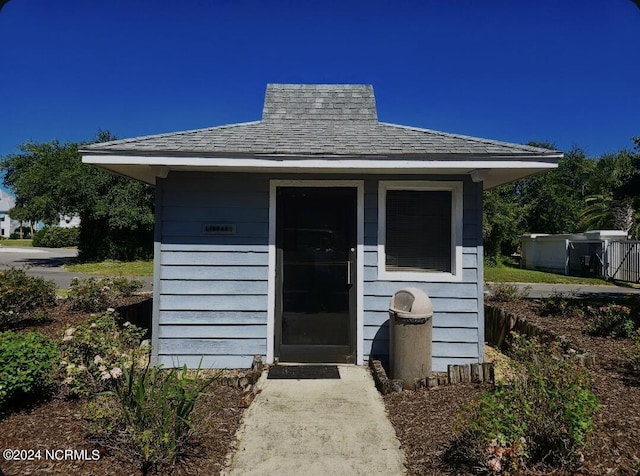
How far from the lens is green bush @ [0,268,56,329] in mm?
6133

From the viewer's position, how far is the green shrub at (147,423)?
2.62 m

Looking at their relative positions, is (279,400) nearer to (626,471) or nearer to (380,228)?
(380,228)

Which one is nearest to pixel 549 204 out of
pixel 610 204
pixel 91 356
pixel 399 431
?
pixel 610 204

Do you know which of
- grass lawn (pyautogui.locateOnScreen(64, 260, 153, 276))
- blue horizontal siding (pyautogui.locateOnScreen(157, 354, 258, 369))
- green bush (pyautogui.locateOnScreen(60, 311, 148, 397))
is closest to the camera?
green bush (pyautogui.locateOnScreen(60, 311, 148, 397))

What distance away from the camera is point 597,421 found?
3.15 metres

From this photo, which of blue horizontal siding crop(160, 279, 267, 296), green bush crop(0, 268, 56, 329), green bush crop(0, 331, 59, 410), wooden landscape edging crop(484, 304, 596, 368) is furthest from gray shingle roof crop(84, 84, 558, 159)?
green bush crop(0, 268, 56, 329)

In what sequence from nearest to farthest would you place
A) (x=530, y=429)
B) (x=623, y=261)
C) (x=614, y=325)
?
1. (x=530, y=429)
2. (x=614, y=325)
3. (x=623, y=261)

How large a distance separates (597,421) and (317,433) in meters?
2.22

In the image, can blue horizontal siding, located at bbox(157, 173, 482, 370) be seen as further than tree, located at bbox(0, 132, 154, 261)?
No

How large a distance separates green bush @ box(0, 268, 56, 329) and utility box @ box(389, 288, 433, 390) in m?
5.59

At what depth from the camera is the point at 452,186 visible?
4.87 metres

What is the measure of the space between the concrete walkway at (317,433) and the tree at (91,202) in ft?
56.5

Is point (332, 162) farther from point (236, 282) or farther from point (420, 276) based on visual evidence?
point (236, 282)

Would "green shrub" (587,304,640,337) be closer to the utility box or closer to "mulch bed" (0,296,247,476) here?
the utility box
